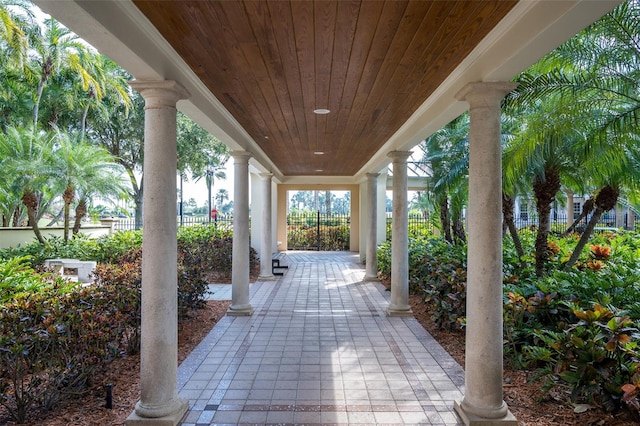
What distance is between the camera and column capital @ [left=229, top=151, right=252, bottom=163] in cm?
659

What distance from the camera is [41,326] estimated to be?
359cm

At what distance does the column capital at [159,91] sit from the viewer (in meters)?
3.17

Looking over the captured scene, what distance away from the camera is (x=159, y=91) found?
3217 mm

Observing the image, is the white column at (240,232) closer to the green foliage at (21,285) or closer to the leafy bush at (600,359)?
the green foliage at (21,285)

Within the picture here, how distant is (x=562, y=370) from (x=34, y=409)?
14.3 feet

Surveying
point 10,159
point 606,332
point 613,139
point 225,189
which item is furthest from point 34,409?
point 225,189

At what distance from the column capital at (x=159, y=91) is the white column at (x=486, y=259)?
236 cm

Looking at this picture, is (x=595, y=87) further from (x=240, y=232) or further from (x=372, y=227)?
(x=372, y=227)

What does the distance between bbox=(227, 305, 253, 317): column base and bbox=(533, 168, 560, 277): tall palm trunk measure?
4.77 m

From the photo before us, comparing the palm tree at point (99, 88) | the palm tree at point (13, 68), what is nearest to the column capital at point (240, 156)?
the palm tree at point (13, 68)

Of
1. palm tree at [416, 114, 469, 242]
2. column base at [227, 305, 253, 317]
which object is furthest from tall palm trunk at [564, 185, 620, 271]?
column base at [227, 305, 253, 317]

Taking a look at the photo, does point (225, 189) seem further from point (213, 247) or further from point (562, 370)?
point (562, 370)

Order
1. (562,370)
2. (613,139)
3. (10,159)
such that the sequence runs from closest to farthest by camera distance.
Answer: (562,370)
(613,139)
(10,159)

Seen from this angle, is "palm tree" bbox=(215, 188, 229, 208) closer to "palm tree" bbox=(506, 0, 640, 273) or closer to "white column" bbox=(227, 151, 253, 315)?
"white column" bbox=(227, 151, 253, 315)
